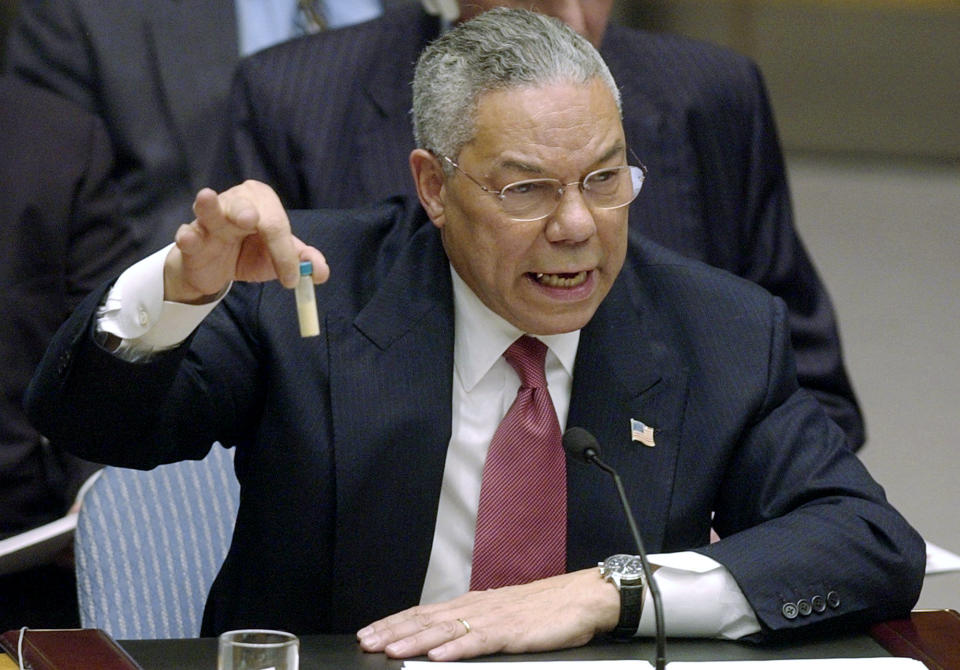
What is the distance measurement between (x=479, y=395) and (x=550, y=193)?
0.29 meters

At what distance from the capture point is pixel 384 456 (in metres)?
2.11

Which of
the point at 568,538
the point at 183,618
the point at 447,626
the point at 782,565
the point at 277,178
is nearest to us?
the point at 447,626

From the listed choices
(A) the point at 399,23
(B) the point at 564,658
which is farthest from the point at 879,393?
(B) the point at 564,658

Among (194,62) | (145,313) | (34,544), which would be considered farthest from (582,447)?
(194,62)

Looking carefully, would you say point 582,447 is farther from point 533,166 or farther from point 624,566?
point 533,166

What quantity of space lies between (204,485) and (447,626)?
650 mm

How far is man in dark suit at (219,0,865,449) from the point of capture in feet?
9.25

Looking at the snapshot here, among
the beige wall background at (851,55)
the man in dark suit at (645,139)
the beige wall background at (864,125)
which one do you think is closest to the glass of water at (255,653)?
the man in dark suit at (645,139)

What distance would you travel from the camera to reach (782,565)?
1.97 metres

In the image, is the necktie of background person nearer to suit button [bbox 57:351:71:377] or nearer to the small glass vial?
suit button [bbox 57:351:71:377]

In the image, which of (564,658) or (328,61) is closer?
(564,658)

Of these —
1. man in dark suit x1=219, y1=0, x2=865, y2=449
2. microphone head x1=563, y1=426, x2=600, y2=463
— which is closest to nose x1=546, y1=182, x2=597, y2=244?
microphone head x1=563, y1=426, x2=600, y2=463

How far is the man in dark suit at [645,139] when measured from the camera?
2820 mm

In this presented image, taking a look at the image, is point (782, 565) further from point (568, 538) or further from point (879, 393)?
point (879, 393)
